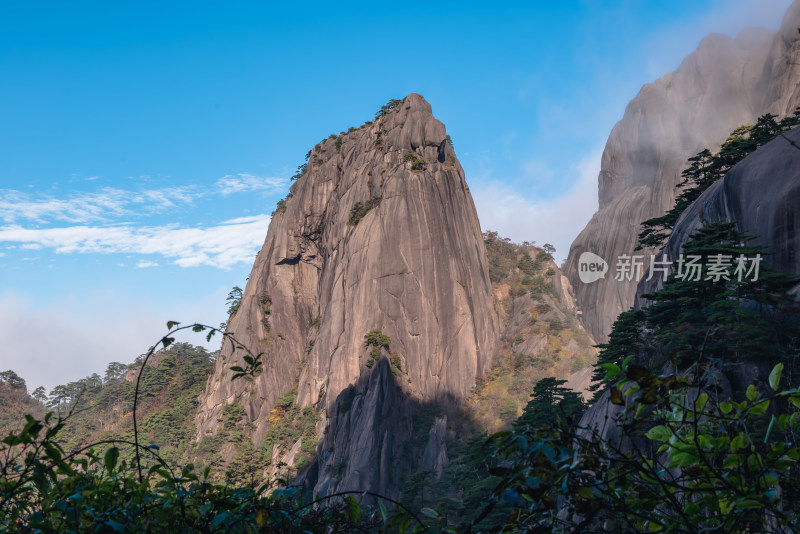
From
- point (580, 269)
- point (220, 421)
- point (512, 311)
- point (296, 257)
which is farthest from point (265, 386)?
point (580, 269)

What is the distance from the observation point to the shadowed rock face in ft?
116

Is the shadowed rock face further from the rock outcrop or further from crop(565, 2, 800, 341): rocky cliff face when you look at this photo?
the rock outcrop

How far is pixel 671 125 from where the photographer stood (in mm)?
54938

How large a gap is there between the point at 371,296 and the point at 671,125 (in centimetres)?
3818

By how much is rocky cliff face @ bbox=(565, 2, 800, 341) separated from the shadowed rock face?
16.9m

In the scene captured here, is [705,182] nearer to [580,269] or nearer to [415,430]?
[415,430]

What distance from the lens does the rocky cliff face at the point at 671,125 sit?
47403 millimetres

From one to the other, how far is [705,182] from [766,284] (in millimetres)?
12699

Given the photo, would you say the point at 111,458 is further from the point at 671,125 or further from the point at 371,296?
the point at 671,125

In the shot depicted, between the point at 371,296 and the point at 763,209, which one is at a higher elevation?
the point at 371,296

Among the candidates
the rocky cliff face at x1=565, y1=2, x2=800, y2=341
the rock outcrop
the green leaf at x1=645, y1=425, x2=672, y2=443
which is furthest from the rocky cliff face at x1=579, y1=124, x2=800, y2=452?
the rocky cliff face at x1=565, y1=2, x2=800, y2=341

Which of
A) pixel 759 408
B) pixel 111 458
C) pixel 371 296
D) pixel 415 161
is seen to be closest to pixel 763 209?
pixel 759 408

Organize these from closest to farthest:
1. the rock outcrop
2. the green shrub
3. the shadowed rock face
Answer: the rock outcrop → the shadowed rock face → the green shrub

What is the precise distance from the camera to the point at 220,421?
4581 cm
